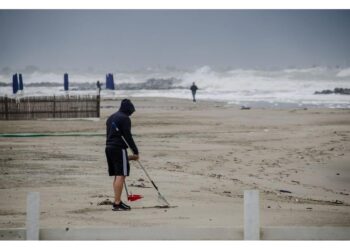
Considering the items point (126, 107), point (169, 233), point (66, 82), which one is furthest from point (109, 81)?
point (169, 233)

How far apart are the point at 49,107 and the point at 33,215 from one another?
530cm

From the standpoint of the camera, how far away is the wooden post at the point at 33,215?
180 inches

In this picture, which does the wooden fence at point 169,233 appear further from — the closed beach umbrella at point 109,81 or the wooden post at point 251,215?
the closed beach umbrella at point 109,81

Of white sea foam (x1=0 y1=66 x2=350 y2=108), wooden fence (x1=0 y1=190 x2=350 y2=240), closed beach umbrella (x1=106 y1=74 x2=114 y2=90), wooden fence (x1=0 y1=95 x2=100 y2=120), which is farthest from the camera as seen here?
wooden fence (x1=0 y1=95 x2=100 y2=120)

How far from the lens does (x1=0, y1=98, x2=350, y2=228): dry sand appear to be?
557 cm

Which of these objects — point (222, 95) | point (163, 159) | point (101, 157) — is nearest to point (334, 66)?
point (163, 159)

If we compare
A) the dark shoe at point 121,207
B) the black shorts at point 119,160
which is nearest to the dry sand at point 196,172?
the dark shoe at point 121,207

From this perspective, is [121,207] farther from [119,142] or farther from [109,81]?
[109,81]

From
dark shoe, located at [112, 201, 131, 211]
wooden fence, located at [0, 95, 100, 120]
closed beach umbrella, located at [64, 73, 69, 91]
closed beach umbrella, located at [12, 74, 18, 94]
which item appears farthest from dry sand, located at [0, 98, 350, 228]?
closed beach umbrella, located at [12, 74, 18, 94]

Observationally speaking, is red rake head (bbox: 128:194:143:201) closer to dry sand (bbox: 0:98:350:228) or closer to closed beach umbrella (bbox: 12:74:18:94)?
dry sand (bbox: 0:98:350:228)

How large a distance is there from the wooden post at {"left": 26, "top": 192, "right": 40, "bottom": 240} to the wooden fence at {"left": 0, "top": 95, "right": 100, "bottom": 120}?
9.83ft

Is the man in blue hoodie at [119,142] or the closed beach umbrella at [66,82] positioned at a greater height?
the closed beach umbrella at [66,82]

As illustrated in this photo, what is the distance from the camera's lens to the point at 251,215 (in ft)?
15.1

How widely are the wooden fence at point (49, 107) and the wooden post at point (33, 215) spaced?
300 centimetres
